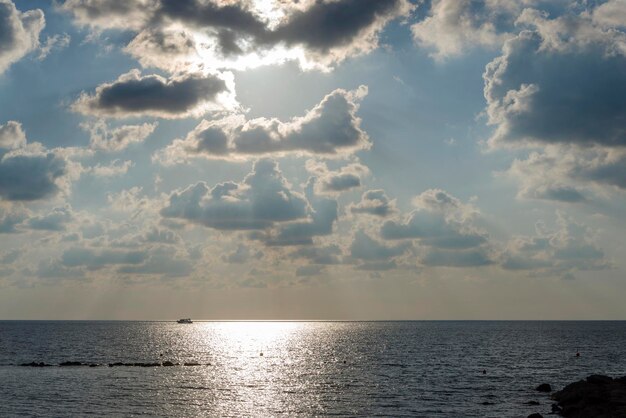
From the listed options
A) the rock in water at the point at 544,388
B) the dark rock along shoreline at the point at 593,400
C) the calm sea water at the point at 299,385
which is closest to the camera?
the dark rock along shoreline at the point at 593,400

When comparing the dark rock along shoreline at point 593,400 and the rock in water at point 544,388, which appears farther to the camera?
the rock in water at point 544,388

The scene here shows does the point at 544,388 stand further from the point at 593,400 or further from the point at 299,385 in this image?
the point at 299,385

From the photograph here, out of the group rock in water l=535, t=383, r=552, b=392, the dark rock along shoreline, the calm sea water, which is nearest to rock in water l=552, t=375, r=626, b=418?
the dark rock along shoreline

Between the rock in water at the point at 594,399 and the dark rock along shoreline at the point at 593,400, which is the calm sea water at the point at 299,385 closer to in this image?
the dark rock along shoreline at the point at 593,400

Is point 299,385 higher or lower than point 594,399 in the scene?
lower

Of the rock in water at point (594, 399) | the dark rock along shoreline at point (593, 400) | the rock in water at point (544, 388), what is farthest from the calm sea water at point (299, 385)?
the rock in water at point (594, 399)

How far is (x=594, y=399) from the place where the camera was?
253 feet

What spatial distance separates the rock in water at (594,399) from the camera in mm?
71500

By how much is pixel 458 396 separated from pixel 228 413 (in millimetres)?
33021

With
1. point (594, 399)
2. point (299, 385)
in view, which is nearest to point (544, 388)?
point (594, 399)

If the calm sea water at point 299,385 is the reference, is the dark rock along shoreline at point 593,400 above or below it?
above

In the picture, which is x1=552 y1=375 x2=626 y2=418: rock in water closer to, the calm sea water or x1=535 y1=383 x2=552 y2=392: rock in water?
the calm sea water

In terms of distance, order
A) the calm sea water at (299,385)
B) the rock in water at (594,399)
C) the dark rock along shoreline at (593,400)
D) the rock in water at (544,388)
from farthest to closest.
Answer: the rock in water at (544,388) < the calm sea water at (299,385) < the rock in water at (594,399) < the dark rock along shoreline at (593,400)

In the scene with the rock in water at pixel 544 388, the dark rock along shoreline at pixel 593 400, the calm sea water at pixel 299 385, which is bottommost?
the calm sea water at pixel 299 385
